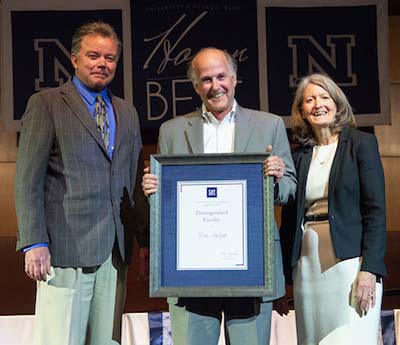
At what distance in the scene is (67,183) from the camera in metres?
2.09

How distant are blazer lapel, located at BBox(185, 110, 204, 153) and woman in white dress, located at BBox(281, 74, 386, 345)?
1.30ft

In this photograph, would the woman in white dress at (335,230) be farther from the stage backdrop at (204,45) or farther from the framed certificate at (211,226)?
the stage backdrop at (204,45)

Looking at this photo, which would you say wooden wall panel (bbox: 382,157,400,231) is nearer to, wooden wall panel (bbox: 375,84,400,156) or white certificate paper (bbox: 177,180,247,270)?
wooden wall panel (bbox: 375,84,400,156)

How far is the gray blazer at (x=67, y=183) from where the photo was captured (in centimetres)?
206

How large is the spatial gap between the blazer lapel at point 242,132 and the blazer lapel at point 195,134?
0.36 feet

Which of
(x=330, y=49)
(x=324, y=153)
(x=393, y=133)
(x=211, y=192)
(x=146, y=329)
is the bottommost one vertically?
(x=146, y=329)

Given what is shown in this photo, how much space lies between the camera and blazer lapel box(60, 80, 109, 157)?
2111 mm

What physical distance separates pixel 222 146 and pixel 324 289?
57 cm

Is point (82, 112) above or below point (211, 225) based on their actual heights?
above

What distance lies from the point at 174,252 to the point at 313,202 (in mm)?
541

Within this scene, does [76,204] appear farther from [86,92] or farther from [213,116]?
[213,116]

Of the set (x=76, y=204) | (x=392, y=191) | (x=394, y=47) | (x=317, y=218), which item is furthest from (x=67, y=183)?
(x=394, y=47)

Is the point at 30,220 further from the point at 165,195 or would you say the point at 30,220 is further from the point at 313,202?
the point at 313,202

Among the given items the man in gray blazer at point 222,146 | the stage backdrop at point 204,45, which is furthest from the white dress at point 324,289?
the stage backdrop at point 204,45
